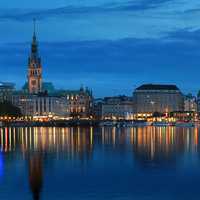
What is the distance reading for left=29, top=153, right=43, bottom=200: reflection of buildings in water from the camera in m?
27.7

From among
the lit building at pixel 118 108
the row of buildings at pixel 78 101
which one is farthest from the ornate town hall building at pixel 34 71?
the lit building at pixel 118 108

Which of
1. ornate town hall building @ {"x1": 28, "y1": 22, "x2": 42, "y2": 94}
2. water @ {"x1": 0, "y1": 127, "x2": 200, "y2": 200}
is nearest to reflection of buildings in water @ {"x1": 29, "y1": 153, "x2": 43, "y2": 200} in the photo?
water @ {"x1": 0, "y1": 127, "x2": 200, "y2": 200}

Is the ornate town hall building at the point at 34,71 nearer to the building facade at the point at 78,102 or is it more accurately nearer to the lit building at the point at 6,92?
the lit building at the point at 6,92

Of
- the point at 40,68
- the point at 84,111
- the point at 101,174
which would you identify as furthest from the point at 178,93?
the point at 101,174

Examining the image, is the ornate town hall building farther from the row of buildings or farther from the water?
the water

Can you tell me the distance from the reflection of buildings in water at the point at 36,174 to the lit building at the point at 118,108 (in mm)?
149606

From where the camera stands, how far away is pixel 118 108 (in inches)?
7702

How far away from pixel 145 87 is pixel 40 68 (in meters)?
33.5

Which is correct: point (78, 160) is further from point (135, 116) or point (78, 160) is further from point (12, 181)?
point (135, 116)

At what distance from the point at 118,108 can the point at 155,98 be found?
13.8 metres

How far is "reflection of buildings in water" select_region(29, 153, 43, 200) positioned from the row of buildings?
12724 cm

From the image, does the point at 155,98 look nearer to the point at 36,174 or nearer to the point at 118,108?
the point at 118,108

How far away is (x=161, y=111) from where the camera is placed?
187875 mm

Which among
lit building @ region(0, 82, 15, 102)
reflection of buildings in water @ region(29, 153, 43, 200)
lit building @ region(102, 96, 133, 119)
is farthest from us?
lit building @ region(102, 96, 133, 119)
